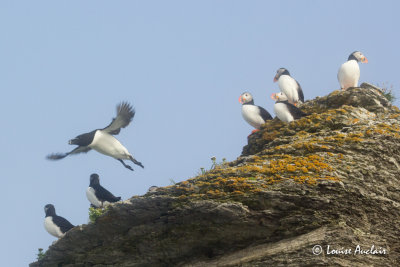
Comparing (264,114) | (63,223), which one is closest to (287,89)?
(264,114)

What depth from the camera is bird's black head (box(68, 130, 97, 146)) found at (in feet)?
56.0

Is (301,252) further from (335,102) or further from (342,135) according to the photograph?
(335,102)

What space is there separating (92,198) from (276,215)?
843 centimetres

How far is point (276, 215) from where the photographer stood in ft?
35.1

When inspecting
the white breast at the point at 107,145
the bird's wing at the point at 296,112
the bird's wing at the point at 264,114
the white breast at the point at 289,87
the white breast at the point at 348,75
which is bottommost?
the bird's wing at the point at 296,112

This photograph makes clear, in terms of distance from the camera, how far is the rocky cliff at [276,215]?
10.4 m

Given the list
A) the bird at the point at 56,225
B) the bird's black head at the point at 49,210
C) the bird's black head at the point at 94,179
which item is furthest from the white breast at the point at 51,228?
the bird's black head at the point at 94,179

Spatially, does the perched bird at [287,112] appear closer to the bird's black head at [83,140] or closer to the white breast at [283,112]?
the white breast at [283,112]

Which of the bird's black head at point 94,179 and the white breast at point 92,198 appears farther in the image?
the bird's black head at point 94,179

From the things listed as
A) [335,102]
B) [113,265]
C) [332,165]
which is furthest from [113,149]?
[332,165]

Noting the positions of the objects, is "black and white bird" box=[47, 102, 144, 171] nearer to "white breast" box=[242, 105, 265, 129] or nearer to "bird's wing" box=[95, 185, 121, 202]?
"bird's wing" box=[95, 185, 121, 202]

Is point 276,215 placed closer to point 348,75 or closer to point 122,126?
point 348,75

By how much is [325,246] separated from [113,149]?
30.7 ft

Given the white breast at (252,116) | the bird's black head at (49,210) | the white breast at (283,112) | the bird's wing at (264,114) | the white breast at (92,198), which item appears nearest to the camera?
the white breast at (283,112)
